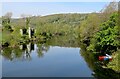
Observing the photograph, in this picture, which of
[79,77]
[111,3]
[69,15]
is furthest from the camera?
[69,15]

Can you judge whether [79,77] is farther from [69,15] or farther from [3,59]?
[69,15]

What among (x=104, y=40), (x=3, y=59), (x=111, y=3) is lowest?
(x=3, y=59)

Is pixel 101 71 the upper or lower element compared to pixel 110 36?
lower

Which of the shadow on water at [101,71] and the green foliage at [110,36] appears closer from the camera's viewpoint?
the shadow on water at [101,71]

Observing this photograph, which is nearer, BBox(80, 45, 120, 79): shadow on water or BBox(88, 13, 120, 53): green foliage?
BBox(80, 45, 120, 79): shadow on water

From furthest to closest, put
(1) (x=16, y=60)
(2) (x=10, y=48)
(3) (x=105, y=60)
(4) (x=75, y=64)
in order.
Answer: (2) (x=10, y=48)
(1) (x=16, y=60)
(4) (x=75, y=64)
(3) (x=105, y=60)

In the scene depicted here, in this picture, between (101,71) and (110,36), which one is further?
(110,36)

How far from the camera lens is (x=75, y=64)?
34062mm

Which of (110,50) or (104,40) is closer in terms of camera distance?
(104,40)

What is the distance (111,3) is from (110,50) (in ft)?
39.5

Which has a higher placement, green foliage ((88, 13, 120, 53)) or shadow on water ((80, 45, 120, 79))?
green foliage ((88, 13, 120, 53))

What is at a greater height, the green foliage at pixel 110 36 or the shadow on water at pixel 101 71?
the green foliage at pixel 110 36

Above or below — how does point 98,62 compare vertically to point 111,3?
below


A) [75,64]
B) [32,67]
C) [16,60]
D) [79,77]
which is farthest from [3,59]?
[79,77]
